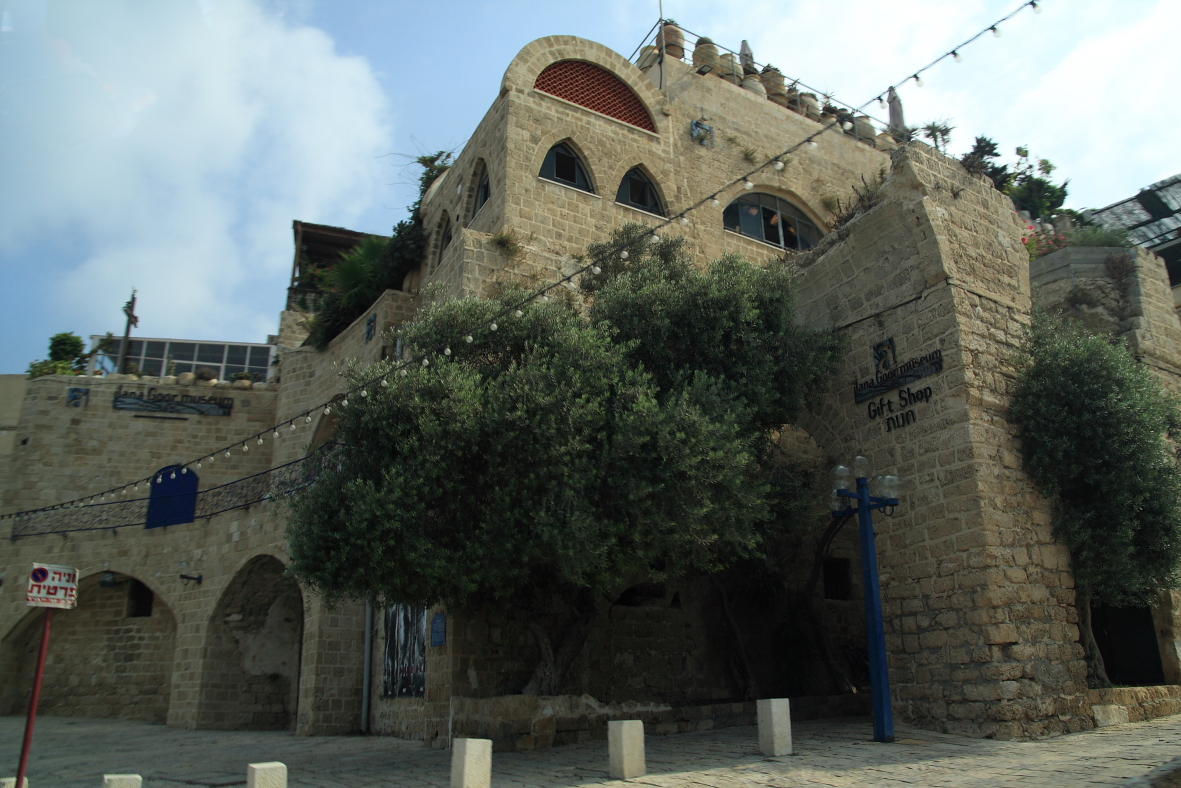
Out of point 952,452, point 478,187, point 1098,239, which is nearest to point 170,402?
point 478,187

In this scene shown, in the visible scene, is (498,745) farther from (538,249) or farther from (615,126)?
(615,126)

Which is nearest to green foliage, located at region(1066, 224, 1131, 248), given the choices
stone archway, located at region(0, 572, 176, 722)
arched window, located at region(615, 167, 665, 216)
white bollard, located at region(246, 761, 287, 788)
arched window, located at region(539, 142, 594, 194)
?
arched window, located at region(615, 167, 665, 216)

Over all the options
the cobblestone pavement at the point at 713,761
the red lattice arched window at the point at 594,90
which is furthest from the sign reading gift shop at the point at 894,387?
the red lattice arched window at the point at 594,90

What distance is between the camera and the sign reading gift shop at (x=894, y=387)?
33.8ft

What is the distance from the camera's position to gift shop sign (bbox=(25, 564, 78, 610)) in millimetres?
7219

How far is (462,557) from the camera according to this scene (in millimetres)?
9148

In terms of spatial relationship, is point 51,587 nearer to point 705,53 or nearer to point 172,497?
point 172,497

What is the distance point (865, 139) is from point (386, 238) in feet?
41.5

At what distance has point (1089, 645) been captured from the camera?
995cm

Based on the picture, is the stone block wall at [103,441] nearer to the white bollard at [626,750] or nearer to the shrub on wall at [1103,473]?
the white bollard at [626,750]

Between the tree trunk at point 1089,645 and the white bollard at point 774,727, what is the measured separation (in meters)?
3.93

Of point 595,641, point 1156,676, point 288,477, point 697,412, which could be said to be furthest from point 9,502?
point 1156,676

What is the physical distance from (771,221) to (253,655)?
543 inches

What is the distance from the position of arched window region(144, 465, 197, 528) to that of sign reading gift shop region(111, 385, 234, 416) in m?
1.48
